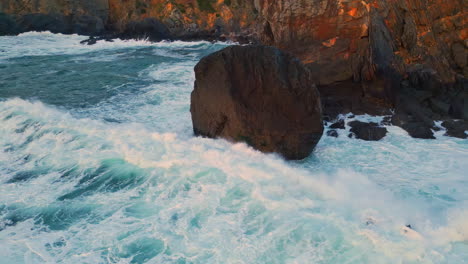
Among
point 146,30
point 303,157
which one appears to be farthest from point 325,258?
point 146,30

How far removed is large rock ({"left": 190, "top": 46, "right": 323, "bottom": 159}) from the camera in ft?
30.1

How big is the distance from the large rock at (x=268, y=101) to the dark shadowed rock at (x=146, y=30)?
25702 mm

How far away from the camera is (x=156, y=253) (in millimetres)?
6078

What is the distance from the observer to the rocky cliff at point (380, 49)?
12.0 metres

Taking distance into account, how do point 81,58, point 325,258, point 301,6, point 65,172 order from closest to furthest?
point 325,258 < point 65,172 < point 301,6 < point 81,58

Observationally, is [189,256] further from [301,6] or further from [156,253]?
[301,6]

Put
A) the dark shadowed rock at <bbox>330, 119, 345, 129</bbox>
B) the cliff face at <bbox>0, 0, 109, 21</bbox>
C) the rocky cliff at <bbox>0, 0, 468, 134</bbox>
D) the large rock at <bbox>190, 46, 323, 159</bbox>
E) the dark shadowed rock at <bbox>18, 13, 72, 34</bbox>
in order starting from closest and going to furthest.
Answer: the large rock at <bbox>190, 46, 323, 159</bbox>, the dark shadowed rock at <bbox>330, 119, 345, 129</bbox>, the rocky cliff at <bbox>0, 0, 468, 134</bbox>, the cliff face at <bbox>0, 0, 109, 21</bbox>, the dark shadowed rock at <bbox>18, 13, 72, 34</bbox>

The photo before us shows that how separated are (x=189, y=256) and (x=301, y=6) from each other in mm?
9324

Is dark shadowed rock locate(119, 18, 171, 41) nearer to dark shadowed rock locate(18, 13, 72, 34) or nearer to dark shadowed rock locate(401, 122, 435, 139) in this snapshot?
dark shadowed rock locate(18, 13, 72, 34)

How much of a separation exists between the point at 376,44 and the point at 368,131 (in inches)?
127

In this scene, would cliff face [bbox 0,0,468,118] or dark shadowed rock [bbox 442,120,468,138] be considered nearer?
dark shadowed rock [bbox 442,120,468,138]

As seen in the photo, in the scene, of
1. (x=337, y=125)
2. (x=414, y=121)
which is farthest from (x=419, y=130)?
(x=337, y=125)

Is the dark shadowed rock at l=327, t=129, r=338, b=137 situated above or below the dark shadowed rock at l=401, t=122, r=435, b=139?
below

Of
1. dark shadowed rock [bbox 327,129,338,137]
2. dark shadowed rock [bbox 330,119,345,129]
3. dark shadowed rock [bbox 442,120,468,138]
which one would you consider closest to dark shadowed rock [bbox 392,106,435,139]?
dark shadowed rock [bbox 442,120,468,138]
